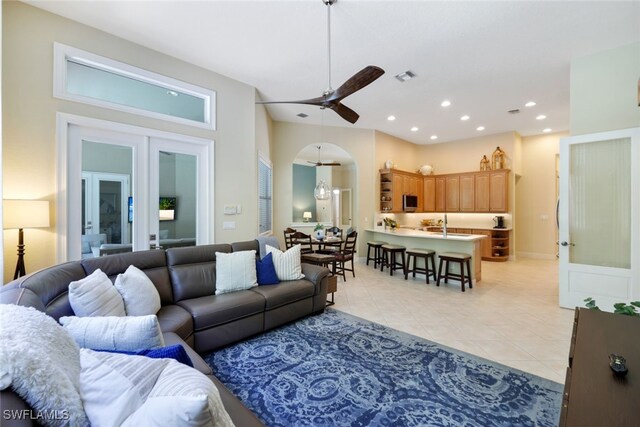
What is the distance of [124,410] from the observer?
851 mm

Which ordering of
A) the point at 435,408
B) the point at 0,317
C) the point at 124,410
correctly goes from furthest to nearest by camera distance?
the point at 435,408 → the point at 0,317 → the point at 124,410

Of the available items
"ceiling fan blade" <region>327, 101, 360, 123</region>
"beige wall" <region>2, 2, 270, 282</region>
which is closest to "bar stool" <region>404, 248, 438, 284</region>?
"ceiling fan blade" <region>327, 101, 360, 123</region>

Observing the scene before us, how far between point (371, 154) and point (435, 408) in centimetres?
617

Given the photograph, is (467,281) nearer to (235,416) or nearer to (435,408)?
(435,408)

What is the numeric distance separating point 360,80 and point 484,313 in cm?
338

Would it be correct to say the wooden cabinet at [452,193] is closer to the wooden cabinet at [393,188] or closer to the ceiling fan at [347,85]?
→ the wooden cabinet at [393,188]

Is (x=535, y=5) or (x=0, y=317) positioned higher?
(x=535, y=5)

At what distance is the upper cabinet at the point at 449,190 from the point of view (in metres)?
7.38

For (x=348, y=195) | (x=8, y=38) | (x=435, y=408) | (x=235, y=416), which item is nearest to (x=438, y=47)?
(x=435, y=408)

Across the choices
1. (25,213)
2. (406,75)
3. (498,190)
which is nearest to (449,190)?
(498,190)

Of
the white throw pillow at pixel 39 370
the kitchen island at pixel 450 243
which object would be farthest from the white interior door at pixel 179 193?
the kitchen island at pixel 450 243

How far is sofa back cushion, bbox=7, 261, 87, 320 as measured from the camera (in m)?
1.81

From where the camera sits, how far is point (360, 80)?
256 centimetres

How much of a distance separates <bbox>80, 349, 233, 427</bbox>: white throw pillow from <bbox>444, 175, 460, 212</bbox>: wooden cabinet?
8.48m
